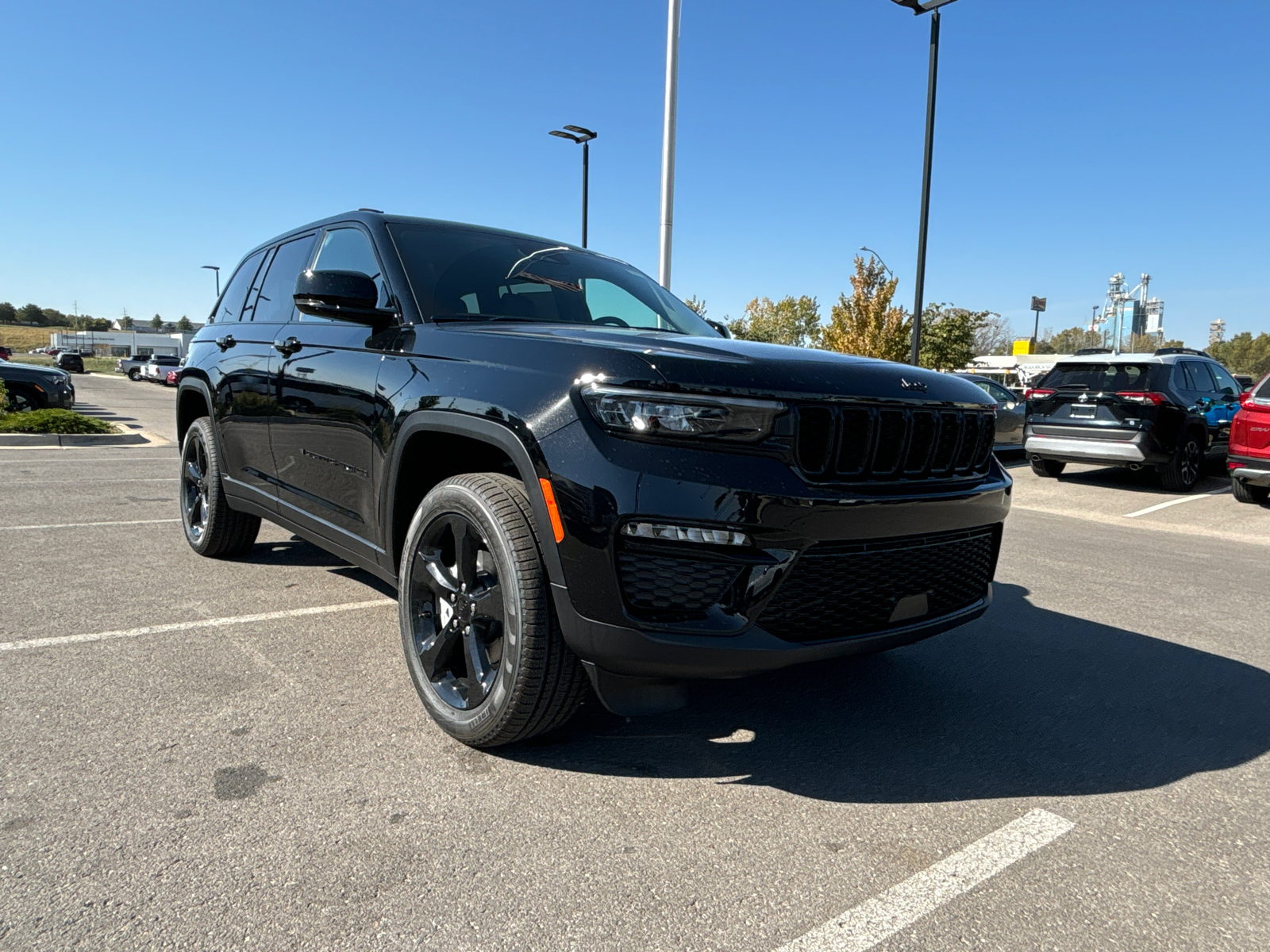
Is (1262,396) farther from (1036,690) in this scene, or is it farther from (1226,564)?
(1036,690)

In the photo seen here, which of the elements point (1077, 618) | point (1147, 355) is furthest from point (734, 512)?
point (1147, 355)

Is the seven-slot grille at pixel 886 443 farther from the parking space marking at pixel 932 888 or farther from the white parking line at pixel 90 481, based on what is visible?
the white parking line at pixel 90 481

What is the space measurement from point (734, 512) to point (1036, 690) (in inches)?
75.1

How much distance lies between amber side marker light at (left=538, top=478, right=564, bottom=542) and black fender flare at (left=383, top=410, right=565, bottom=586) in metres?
0.01

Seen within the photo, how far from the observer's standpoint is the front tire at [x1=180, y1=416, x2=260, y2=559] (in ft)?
16.3

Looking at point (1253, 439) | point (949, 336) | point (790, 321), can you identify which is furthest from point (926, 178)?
point (790, 321)

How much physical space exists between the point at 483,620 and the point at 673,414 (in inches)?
37.2

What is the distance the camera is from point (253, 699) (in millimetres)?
3137

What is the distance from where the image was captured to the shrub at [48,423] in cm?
1258

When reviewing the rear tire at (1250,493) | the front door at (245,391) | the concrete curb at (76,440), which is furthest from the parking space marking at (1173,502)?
the concrete curb at (76,440)

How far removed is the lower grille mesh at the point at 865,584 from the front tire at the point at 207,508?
11.2 ft

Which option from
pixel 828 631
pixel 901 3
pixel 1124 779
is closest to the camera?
pixel 828 631

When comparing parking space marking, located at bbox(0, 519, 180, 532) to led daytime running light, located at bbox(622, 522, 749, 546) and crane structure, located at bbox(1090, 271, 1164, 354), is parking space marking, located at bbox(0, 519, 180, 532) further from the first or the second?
crane structure, located at bbox(1090, 271, 1164, 354)

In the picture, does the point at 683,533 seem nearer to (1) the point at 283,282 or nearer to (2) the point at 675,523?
(2) the point at 675,523
